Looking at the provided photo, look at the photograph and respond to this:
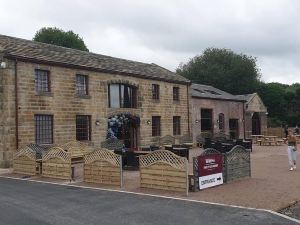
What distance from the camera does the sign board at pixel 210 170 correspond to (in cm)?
1247

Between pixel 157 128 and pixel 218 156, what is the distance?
16210 mm

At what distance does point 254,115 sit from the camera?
4169cm

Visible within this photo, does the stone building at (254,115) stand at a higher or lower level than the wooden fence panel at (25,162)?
higher

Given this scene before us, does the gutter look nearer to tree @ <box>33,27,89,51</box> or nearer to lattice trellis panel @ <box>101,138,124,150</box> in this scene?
lattice trellis panel @ <box>101,138,124,150</box>

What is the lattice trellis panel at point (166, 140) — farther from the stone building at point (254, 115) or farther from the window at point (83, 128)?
the stone building at point (254, 115)

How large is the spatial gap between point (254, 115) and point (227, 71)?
19347 mm

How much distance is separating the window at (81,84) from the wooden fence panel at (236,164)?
11648 mm

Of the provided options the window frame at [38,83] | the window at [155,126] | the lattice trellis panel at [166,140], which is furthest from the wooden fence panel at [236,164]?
the window at [155,126]

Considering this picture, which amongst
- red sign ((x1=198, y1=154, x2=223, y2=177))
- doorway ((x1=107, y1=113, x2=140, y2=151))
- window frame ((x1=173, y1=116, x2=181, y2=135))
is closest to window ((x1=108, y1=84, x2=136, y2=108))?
doorway ((x1=107, y1=113, x2=140, y2=151))

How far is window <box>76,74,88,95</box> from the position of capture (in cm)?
2361

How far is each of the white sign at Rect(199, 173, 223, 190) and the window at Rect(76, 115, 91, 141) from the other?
11.9 m

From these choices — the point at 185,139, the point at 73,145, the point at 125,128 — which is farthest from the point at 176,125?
the point at 73,145

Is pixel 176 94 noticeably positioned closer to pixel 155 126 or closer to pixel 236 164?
pixel 155 126

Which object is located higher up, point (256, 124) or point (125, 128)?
point (256, 124)
